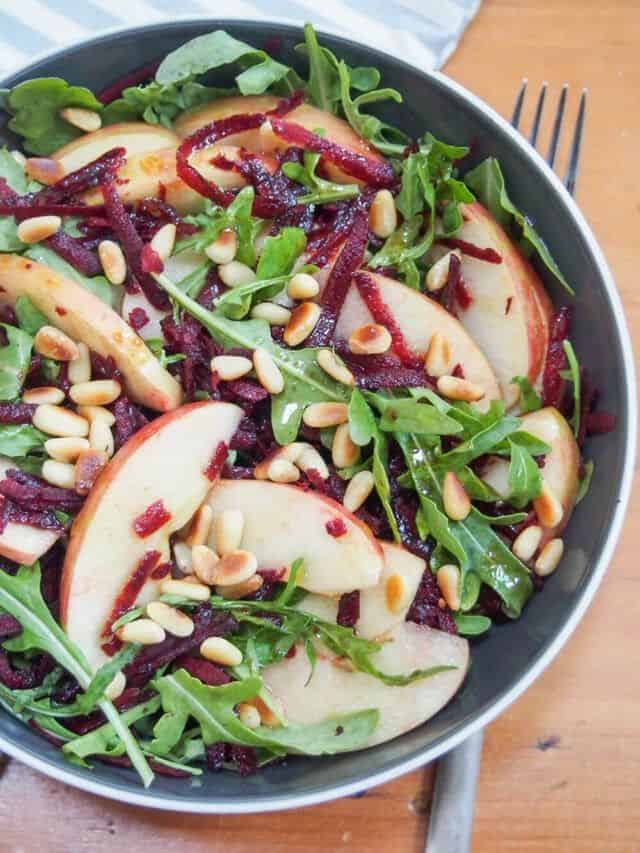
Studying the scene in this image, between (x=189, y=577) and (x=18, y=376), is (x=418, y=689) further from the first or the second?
(x=18, y=376)

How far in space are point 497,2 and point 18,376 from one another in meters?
1.14

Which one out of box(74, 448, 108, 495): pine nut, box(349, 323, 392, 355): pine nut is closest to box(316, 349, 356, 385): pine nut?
box(349, 323, 392, 355): pine nut

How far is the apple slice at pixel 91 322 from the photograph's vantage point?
136 cm

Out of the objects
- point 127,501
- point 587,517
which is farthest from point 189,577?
point 587,517

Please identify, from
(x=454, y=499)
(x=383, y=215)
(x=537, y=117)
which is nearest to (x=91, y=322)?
(x=383, y=215)

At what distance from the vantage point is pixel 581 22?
1.74m

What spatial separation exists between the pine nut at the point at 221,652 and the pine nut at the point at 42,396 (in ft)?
1.42

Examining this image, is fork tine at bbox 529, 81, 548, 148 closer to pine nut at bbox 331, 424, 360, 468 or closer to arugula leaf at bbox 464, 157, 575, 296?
arugula leaf at bbox 464, 157, 575, 296

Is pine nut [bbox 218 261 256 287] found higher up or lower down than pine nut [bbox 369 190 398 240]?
lower down

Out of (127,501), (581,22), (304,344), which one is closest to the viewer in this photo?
(127,501)

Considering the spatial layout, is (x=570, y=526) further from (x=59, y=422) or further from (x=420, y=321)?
(x=59, y=422)

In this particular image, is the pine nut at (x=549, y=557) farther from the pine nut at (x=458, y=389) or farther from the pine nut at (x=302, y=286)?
the pine nut at (x=302, y=286)

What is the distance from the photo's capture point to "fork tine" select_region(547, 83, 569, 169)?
1.67 metres

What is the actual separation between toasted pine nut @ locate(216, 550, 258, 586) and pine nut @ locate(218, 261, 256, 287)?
424mm
